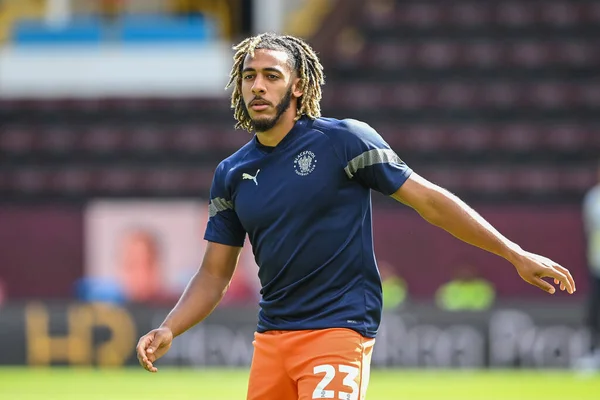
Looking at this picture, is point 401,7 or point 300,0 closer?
point 401,7

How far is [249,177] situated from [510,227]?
11574 millimetres

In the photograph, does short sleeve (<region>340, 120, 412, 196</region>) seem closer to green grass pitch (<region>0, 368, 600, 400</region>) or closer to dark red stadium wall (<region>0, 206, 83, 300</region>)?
green grass pitch (<region>0, 368, 600, 400</region>)

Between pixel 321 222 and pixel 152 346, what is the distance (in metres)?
A: 0.83

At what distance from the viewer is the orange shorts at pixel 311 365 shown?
4.71m

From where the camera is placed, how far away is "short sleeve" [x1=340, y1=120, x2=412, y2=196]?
4.83 m

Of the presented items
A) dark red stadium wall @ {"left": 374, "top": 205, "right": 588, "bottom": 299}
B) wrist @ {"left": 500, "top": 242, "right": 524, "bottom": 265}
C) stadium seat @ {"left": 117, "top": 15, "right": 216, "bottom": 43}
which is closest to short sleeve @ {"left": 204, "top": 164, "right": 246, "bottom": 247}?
wrist @ {"left": 500, "top": 242, "right": 524, "bottom": 265}

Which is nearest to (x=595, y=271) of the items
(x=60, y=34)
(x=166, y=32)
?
(x=166, y=32)

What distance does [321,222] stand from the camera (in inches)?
193

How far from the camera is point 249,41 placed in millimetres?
5105

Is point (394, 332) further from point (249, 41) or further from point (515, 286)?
point (249, 41)

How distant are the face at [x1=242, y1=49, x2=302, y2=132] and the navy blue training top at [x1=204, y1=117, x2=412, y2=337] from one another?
128 mm

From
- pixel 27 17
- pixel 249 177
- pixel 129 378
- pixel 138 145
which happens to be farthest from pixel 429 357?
pixel 27 17

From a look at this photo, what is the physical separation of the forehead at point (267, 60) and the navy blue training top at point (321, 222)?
0.91 ft

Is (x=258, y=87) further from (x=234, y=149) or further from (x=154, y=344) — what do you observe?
(x=234, y=149)
